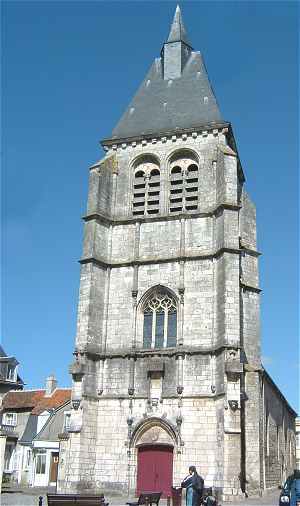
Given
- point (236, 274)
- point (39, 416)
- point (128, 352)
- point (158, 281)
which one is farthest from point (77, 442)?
point (39, 416)

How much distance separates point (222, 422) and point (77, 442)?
4915 mm

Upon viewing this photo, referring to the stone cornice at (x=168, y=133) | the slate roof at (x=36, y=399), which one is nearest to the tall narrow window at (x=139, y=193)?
the stone cornice at (x=168, y=133)

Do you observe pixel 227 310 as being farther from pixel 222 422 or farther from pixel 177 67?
pixel 177 67

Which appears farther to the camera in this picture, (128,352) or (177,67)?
(177,67)

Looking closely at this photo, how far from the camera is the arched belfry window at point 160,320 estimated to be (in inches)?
856

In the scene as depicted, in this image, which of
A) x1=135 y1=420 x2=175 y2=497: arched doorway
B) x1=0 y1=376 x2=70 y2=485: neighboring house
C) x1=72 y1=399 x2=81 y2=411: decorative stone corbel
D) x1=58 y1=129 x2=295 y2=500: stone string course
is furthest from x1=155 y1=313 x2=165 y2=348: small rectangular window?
x1=0 y1=376 x2=70 y2=485: neighboring house

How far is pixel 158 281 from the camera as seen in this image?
22422 mm

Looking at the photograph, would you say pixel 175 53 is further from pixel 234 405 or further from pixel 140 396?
pixel 234 405

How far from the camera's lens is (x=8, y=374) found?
1625 inches

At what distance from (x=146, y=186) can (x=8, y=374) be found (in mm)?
22232

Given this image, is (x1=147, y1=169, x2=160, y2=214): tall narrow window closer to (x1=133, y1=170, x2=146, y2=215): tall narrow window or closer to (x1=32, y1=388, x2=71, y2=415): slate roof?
(x1=133, y1=170, x2=146, y2=215): tall narrow window

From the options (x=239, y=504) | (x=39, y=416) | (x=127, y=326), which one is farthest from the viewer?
(x=39, y=416)

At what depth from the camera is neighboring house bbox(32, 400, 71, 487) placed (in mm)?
31203

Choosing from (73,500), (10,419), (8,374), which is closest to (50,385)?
(10,419)
